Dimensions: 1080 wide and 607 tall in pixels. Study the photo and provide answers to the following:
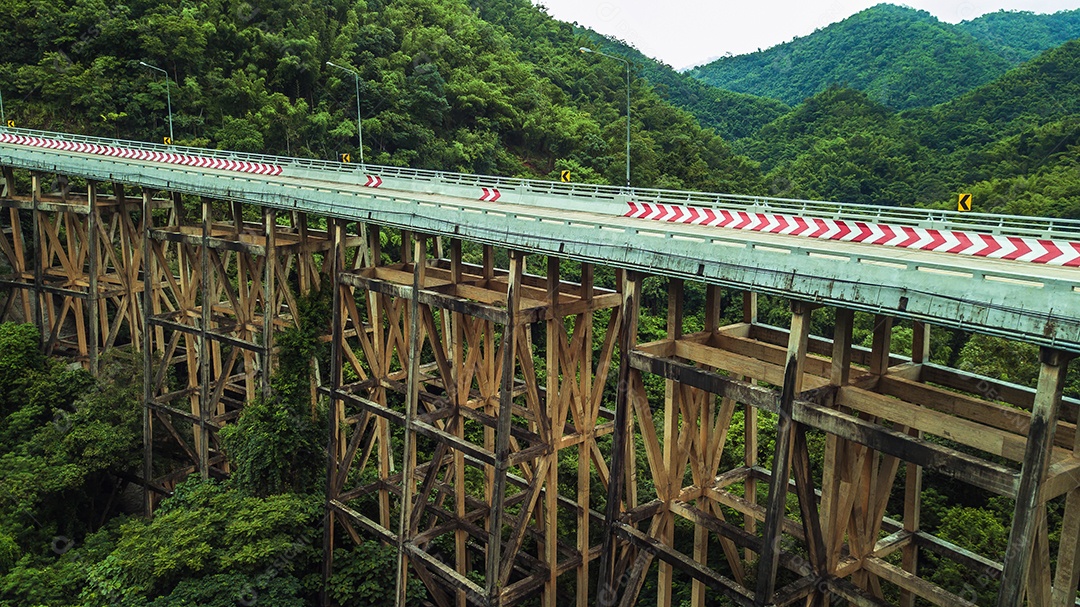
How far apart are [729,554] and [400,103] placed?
1575 inches

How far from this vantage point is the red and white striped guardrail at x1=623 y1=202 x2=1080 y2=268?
1119 cm

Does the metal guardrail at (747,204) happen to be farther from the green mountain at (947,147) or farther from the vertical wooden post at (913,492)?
the green mountain at (947,147)

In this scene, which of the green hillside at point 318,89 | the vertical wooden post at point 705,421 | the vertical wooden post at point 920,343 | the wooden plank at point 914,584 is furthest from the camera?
the green hillside at point 318,89

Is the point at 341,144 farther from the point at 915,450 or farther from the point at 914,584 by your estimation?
the point at 915,450

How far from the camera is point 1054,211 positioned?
1594 inches

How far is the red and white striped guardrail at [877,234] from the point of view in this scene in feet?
36.7

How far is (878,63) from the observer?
110m

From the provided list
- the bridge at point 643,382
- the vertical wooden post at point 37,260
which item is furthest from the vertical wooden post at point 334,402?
the vertical wooden post at point 37,260

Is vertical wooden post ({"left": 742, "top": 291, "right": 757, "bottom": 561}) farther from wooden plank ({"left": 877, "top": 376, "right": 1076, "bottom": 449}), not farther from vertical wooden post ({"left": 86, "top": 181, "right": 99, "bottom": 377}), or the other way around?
vertical wooden post ({"left": 86, "top": 181, "right": 99, "bottom": 377})

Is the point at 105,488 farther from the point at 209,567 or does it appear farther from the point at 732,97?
the point at 732,97

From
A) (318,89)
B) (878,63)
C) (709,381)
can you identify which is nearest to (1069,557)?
(709,381)

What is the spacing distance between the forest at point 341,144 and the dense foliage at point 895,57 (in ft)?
2.58

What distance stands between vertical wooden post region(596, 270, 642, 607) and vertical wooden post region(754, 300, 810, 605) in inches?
111

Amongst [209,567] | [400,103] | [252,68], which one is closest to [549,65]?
[400,103]
